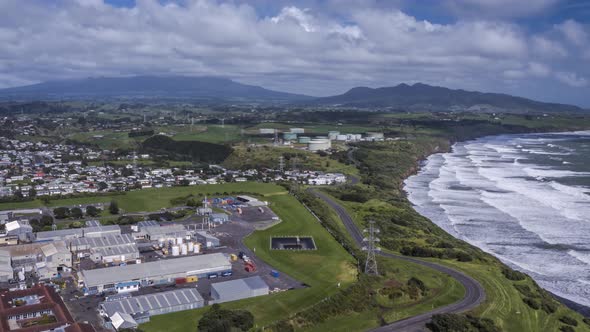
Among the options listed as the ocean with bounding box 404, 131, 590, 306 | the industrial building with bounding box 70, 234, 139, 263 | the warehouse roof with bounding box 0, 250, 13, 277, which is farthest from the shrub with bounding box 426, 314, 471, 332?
the warehouse roof with bounding box 0, 250, 13, 277

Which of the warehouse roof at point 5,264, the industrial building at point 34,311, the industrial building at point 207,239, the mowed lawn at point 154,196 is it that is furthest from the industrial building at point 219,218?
the industrial building at point 34,311

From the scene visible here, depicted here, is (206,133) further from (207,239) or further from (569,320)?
(569,320)

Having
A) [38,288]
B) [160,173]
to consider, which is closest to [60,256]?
[38,288]

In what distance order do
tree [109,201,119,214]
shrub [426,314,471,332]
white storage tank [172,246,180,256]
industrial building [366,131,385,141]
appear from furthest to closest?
industrial building [366,131,385,141] → tree [109,201,119,214] → white storage tank [172,246,180,256] → shrub [426,314,471,332]

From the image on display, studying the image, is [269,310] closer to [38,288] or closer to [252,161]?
[38,288]

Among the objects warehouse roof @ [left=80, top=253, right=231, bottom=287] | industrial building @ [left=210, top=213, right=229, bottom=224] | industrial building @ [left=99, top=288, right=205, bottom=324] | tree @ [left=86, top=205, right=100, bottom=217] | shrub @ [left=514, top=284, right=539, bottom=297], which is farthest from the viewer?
tree @ [left=86, top=205, right=100, bottom=217]

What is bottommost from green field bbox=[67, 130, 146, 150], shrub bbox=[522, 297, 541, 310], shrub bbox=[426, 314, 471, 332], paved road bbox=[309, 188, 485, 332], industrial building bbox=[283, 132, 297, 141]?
green field bbox=[67, 130, 146, 150]

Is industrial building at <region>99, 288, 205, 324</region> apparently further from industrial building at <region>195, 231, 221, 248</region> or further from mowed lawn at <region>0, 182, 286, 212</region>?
mowed lawn at <region>0, 182, 286, 212</region>
